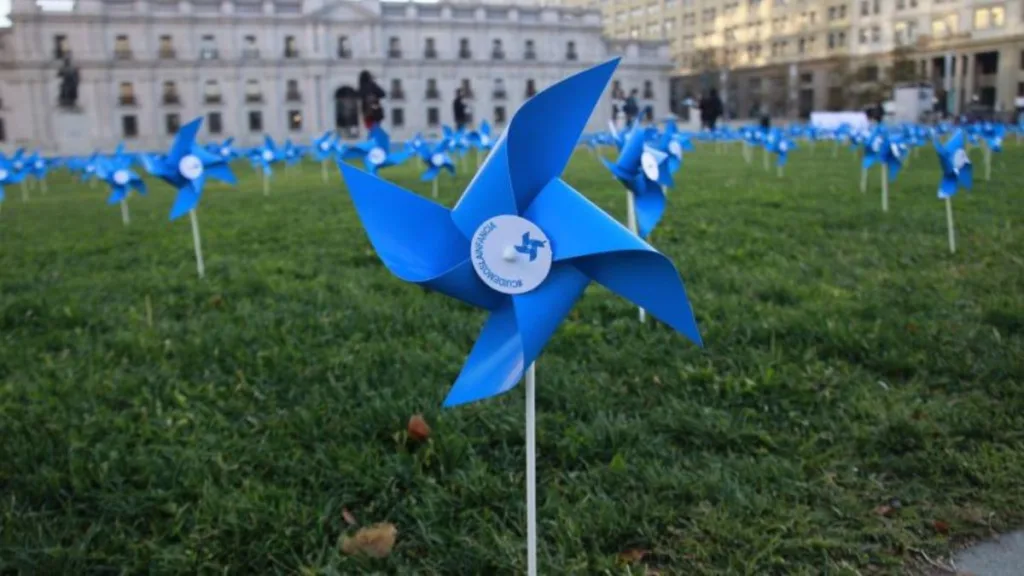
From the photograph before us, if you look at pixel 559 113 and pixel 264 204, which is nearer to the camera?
pixel 559 113

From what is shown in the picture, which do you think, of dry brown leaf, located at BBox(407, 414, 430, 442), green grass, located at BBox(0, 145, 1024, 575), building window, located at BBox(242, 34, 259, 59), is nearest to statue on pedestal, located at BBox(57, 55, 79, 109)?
building window, located at BBox(242, 34, 259, 59)

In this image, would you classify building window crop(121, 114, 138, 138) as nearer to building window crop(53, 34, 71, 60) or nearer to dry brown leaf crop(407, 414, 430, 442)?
building window crop(53, 34, 71, 60)

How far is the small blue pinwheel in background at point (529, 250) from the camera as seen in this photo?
4.88 ft

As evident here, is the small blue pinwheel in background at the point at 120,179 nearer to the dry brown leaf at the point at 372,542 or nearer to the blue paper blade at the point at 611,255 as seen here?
the dry brown leaf at the point at 372,542

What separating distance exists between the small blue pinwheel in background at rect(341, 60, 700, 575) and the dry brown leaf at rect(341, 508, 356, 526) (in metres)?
0.67

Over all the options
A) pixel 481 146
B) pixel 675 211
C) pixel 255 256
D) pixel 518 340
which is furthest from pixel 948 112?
pixel 518 340

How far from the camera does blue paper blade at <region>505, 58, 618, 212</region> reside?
1492mm

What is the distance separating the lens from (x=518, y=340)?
159cm

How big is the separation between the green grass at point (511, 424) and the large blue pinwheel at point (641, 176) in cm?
51

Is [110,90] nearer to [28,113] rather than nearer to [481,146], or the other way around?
[28,113]

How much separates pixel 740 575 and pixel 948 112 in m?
49.5

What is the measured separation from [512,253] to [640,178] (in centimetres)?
208

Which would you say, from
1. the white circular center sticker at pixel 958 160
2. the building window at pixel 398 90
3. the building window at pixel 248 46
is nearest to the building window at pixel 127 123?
the building window at pixel 248 46

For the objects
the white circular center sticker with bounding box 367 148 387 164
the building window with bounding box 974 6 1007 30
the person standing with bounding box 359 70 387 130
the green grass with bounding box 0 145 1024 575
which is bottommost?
the green grass with bounding box 0 145 1024 575
